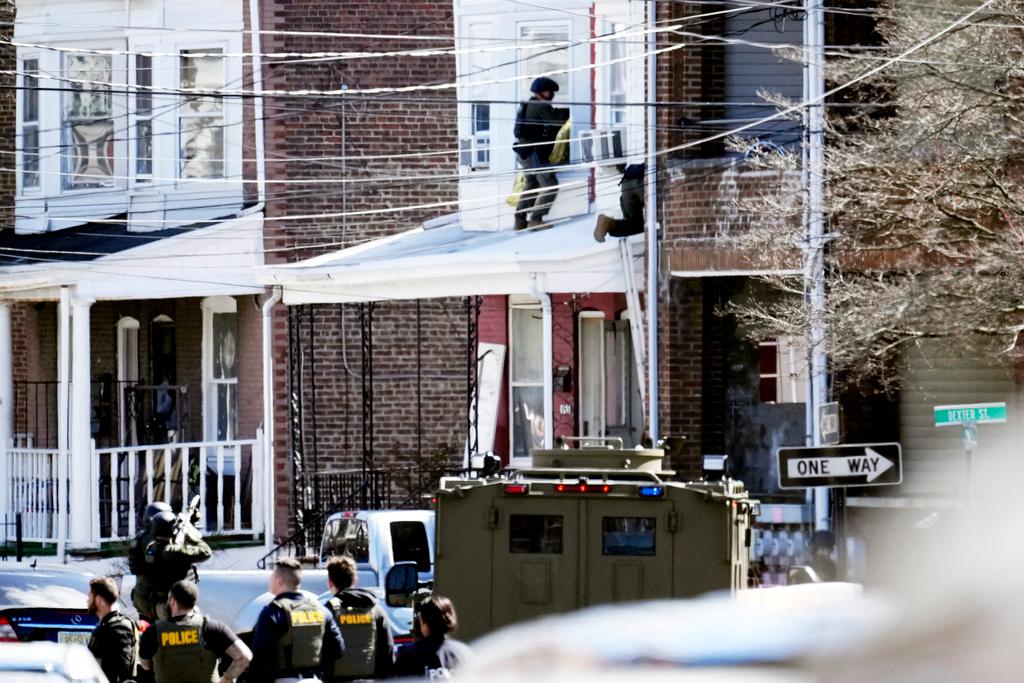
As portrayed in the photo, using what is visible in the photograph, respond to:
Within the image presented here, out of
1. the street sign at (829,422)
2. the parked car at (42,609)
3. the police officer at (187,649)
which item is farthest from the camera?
the street sign at (829,422)

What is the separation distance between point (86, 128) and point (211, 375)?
376 centimetres

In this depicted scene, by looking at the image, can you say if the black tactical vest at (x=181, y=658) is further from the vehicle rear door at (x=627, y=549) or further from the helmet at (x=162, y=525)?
the helmet at (x=162, y=525)

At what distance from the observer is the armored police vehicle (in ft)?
34.2

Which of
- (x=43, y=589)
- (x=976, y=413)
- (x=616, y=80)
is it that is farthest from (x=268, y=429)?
(x=976, y=413)

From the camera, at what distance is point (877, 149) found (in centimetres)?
1527

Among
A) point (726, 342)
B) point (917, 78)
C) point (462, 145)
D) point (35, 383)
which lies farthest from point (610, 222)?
point (35, 383)

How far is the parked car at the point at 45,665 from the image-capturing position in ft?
20.8

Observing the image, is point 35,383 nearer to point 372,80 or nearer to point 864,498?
point 372,80

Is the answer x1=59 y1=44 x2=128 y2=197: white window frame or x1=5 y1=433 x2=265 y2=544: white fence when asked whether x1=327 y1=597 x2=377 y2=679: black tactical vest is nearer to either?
x1=5 y1=433 x2=265 y2=544: white fence

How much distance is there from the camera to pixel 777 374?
20.2m

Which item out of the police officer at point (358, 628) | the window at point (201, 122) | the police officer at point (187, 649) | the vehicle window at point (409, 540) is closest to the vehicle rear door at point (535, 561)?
the police officer at point (358, 628)

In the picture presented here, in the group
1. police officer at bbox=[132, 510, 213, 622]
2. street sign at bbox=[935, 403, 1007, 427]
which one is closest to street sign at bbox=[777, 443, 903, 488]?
street sign at bbox=[935, 403, 1007, 427]

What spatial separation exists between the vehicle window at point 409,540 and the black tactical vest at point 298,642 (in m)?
4.94

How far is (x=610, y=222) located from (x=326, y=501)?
575 cm
